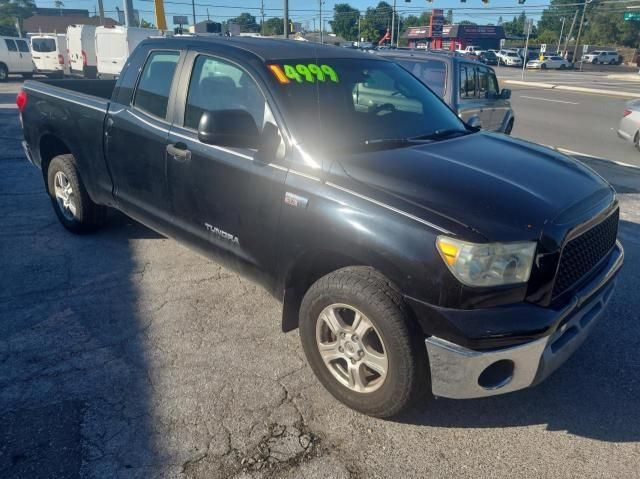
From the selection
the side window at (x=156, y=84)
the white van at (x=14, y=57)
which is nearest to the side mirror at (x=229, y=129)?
the side window at (x=156, y=84)

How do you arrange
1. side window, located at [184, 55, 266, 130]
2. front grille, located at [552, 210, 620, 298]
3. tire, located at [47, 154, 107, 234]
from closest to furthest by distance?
front grille, located at [552, 210, 620, 298]
side window, located at [184, 55, 266, 130]
tire, located at [47, 154, 107, 234]

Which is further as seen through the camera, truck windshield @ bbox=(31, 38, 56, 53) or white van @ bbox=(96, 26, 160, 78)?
truck windshield @ bbox=(31, 38, 56, 53)

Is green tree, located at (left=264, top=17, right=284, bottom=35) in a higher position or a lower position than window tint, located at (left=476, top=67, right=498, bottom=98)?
higher

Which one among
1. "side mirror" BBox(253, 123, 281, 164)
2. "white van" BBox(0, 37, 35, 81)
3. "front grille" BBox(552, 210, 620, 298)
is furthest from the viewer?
"white van" BBox(0, 37, 35, 81)

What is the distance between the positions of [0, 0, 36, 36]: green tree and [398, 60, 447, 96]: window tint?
84785 mm

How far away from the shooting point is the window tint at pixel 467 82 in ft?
25.5

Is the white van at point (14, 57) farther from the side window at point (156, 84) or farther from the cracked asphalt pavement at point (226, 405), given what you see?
the side window at point (156, 84)

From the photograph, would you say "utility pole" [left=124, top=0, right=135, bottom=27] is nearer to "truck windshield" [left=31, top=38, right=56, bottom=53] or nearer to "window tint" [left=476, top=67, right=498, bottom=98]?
"truck windshield" [left=31, top=38, right=56, bottom=53]

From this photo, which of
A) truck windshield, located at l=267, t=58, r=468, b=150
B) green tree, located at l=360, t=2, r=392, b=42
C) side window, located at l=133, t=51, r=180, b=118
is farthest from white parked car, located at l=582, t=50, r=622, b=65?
side window, located at l=133, t=51, r=180, b=118

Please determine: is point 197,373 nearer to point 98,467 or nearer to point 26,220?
point 98,467

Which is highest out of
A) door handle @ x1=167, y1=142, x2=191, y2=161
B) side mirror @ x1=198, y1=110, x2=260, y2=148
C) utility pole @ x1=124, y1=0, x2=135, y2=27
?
utility pole @ x1=124, y1=0, x2=135, y2=27

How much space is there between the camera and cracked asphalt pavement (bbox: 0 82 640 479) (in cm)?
253

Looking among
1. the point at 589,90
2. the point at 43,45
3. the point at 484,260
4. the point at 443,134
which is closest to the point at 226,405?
the point at 484,260

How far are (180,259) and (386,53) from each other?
589cm
